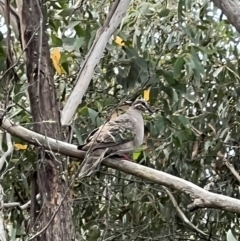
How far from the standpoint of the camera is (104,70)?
3318 mm

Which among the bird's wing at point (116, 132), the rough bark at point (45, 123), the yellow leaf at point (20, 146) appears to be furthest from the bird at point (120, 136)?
the yellow leaf at point (20, 146)

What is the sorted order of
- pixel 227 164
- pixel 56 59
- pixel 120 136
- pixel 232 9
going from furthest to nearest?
1. pixel 227 164
2. pixel 56 59
3. pixel 120 136
4. pixel 232 9

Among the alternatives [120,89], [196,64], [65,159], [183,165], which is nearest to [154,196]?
[183,165]

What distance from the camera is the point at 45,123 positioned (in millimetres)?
2297

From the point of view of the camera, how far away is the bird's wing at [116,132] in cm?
254

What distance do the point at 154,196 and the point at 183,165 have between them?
21 cm

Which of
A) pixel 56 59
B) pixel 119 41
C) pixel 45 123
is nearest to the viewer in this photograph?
pixel 45 123

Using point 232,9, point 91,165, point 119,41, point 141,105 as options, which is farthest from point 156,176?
point 119,41

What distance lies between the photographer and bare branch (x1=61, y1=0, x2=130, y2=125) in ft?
7.93

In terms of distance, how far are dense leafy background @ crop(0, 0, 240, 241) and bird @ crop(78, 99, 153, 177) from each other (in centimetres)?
8

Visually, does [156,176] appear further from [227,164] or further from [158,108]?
[227,164]

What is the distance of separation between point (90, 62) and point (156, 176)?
0.64 meters

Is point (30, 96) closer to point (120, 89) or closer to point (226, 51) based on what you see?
point (120, 89)

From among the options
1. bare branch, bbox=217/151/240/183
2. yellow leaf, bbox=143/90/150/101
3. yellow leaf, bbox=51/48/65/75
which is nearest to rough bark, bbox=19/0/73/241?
yellow leaf, bbox=51/48/65/75
